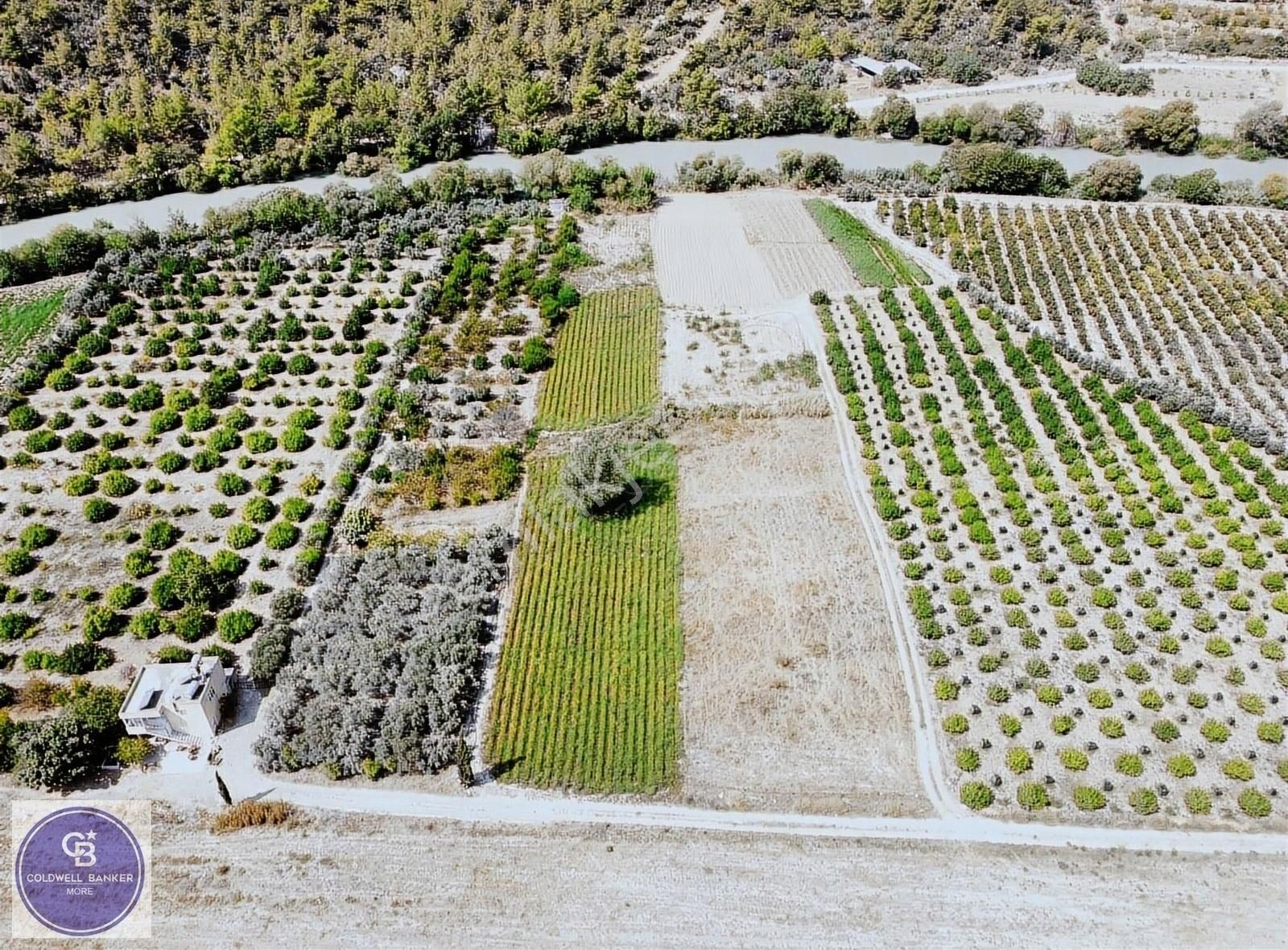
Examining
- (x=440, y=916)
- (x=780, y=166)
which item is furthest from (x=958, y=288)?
(x=440, y=916)

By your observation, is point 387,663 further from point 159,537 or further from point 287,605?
point 159,537

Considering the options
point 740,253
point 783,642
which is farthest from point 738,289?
point 783,642

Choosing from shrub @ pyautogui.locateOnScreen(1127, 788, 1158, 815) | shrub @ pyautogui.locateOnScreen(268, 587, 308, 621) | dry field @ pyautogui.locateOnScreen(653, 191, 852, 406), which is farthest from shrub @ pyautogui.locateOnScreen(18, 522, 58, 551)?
shrub @ pyautogui.locateOnScreen(1127, 788, 1158, 815)

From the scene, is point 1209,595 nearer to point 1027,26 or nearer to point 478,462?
point 478,462

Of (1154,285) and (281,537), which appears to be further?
(1154,285)

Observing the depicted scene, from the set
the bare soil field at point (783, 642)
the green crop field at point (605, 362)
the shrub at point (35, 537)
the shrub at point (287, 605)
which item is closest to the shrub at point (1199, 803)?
the bare soil field at point (783, 642)

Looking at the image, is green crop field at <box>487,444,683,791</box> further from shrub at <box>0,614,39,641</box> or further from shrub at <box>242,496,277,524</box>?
shrub at <box>0,614,39,641</box>
